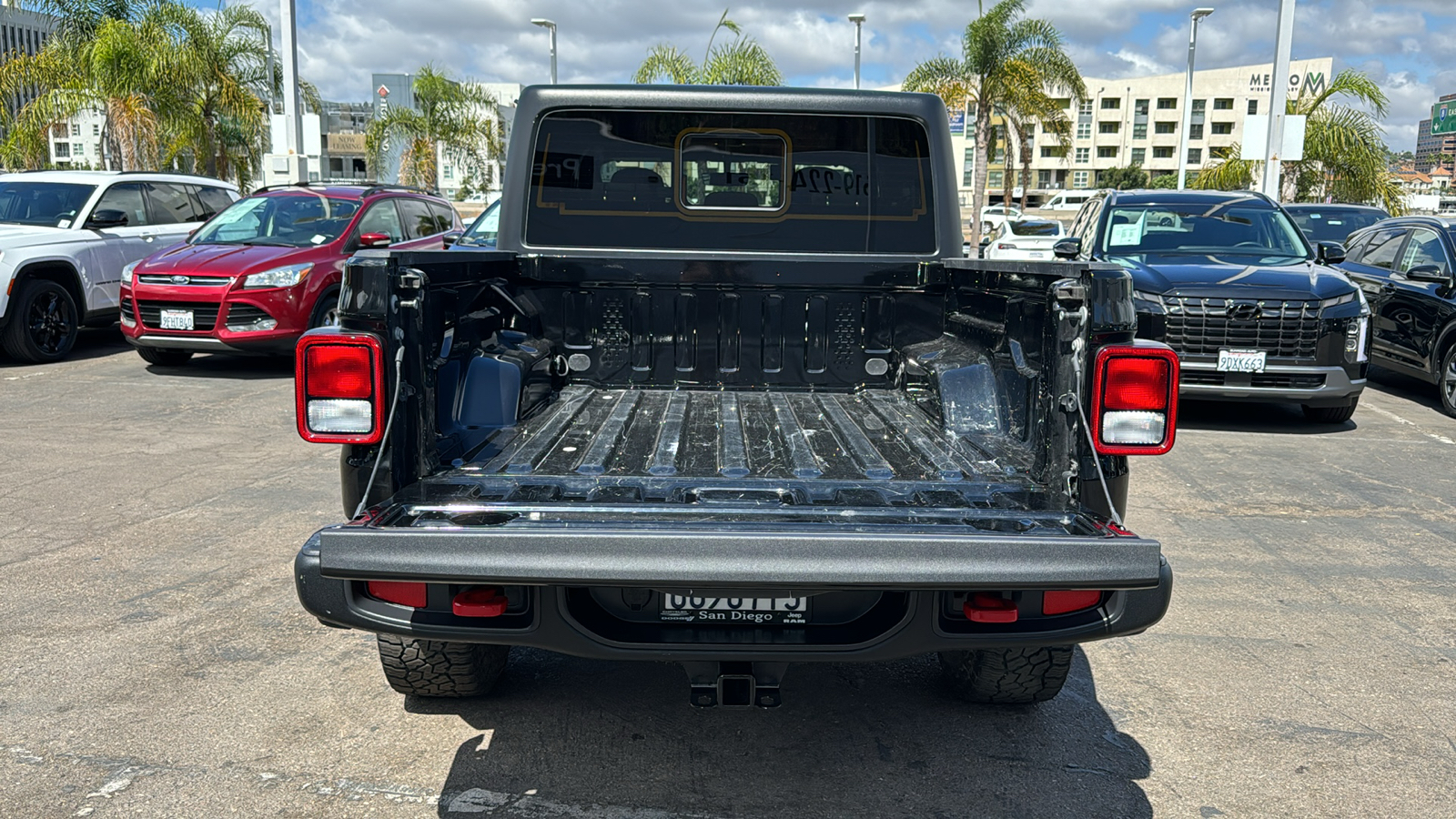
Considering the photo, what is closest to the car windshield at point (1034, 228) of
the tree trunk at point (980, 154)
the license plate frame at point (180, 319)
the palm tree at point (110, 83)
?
the tree trunk at point (980, 154)

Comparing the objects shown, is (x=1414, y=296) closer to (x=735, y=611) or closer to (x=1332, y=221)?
(x=1332, y=221)

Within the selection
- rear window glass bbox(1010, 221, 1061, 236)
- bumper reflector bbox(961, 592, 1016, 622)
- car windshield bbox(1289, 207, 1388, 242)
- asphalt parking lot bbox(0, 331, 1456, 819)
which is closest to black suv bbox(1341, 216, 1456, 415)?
car windshield bbox(1289, 207, 1388, 242)

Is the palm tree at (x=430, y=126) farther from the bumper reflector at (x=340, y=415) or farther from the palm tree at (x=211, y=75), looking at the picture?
the bumper reflector at (x=340, y=415)

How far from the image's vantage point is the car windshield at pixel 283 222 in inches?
419

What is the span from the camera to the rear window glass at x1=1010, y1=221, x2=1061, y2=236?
24.0 meters

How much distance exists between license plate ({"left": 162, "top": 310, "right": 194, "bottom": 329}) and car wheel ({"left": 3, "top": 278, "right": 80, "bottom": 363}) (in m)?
1.66

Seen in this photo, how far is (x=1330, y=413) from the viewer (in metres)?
8.71

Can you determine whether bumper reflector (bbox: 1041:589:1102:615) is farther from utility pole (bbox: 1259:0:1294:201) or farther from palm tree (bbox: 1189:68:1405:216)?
palm tree (bbox: 1189:68:1405:216)

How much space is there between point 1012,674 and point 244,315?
27.1 feet

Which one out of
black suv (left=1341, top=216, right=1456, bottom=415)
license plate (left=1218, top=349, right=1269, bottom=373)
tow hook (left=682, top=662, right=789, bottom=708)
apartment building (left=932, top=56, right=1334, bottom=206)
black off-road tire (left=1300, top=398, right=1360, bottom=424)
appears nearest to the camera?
tow hook (left=682, top=662, right=789, bottom=708)

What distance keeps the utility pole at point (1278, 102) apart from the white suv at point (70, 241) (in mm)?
14934

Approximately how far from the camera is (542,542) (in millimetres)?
2492

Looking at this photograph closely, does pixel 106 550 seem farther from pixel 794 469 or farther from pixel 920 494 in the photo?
pixel 920 494

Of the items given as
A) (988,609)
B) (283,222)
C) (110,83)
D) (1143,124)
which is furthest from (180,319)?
(1143,124)
